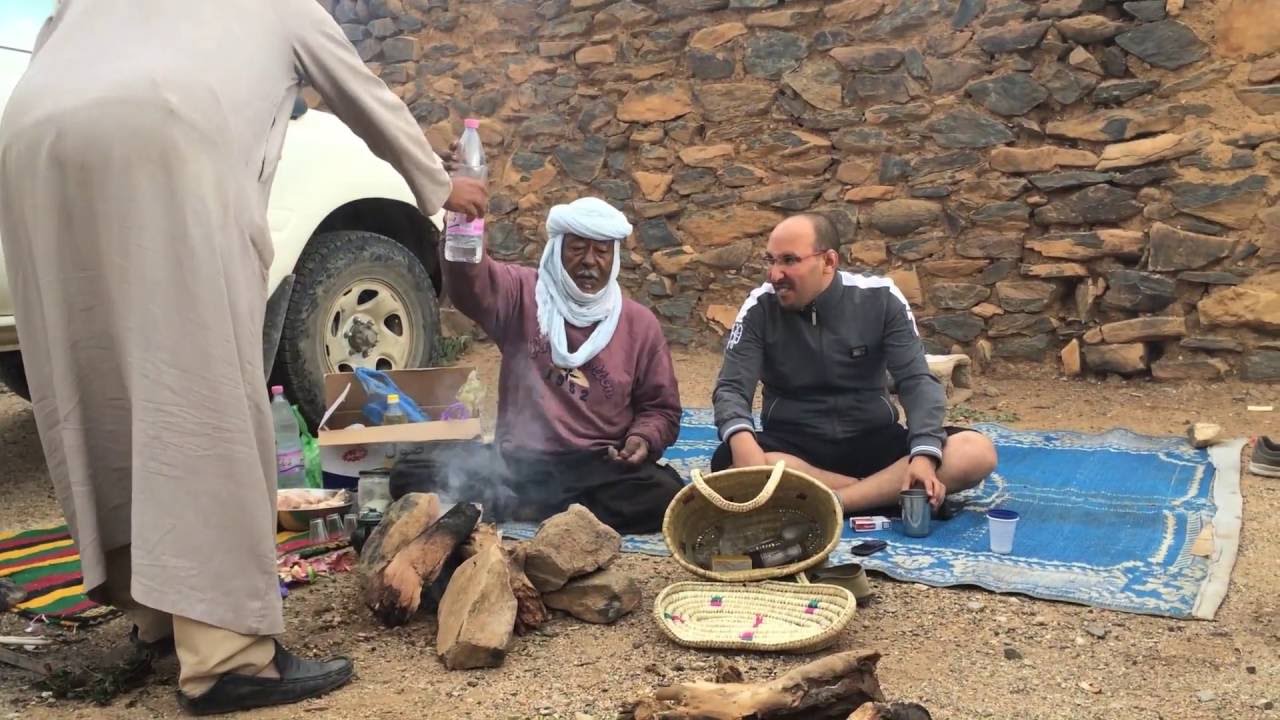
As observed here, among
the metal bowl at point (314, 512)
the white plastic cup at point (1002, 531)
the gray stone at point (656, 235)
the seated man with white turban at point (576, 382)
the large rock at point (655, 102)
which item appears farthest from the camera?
the gray stone at point (656, 235)

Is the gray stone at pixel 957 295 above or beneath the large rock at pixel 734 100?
beneath

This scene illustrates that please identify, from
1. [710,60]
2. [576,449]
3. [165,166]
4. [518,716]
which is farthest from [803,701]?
[710,60]

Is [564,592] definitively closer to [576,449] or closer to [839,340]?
[576,449]

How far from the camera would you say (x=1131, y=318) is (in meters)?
5.87

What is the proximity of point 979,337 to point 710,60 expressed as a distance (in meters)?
2.41

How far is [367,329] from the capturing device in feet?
16.2

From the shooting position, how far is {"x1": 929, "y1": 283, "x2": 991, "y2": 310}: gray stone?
6.27 m

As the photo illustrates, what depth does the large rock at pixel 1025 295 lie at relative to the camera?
6.06m

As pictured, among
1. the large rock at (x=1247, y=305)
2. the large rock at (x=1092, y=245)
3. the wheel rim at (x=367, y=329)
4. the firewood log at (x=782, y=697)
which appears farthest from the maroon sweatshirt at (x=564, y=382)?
the large rock at (x=1247, y=305)

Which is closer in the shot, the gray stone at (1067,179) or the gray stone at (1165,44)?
the gray stone at (1165,44)

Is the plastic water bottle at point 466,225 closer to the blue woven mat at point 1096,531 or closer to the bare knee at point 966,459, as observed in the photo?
the blue woven mat at point 1096,531

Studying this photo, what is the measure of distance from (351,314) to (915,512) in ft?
8.54

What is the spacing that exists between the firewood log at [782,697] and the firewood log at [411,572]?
3.22ft

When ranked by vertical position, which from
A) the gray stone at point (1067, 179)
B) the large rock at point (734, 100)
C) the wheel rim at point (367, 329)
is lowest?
the wheel rim at point (367, 329)
